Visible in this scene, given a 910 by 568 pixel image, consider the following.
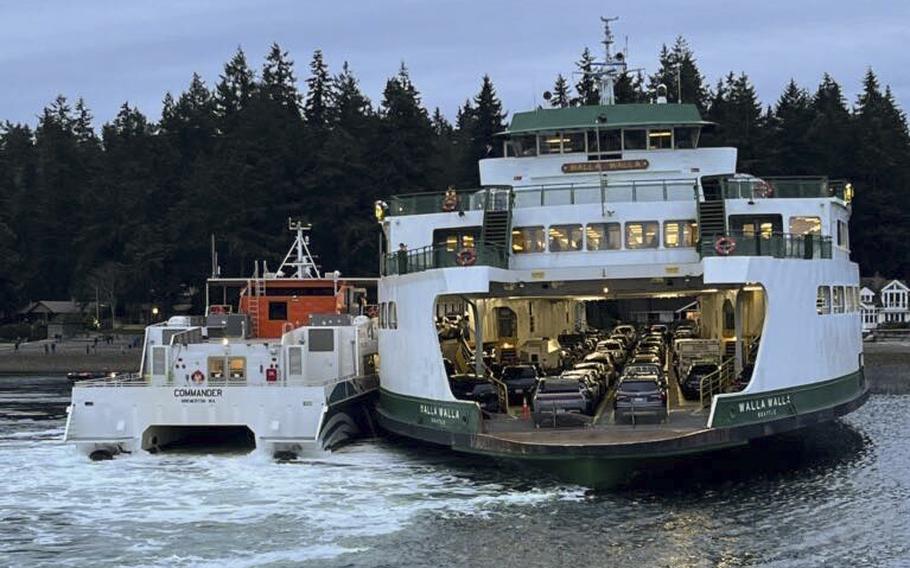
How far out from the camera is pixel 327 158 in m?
89.6

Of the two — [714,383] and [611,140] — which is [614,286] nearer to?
[714,383]

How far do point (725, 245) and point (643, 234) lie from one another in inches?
202

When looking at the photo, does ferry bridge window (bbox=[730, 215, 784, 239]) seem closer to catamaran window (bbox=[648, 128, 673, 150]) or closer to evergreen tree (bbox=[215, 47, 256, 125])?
catamaran window (bbox=[648, 128, 673, 150])

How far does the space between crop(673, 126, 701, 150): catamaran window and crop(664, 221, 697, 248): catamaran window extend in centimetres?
552

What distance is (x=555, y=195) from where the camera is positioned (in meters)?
33.1

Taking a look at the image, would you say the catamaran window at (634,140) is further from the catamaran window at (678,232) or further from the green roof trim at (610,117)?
the catamaran window at (678,232)

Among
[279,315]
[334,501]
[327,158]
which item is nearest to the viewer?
[334,501]

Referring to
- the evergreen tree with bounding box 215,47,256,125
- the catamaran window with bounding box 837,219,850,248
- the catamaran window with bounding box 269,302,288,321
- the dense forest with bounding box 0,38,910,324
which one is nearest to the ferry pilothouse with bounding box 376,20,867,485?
the catamaran window with bounding box 837,219,850,248

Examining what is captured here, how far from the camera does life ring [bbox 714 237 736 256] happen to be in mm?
26359

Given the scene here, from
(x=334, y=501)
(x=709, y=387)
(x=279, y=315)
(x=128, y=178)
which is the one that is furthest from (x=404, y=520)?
(x=128, y=178)

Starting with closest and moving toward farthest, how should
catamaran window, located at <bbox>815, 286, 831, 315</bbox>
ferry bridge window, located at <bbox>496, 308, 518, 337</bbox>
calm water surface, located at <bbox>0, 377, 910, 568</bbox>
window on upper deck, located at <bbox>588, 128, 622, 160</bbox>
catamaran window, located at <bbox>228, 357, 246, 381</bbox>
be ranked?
calm water surface, located at <bbox>0, 377, 910, 568</bbox> < catamaran window, located at <bbox>815, 286, 831, 315</bbox> < catamaran window, located at <bbox>228, 357, 246, 381</bbox> < window on upper deck, located at <bbox>588, 128, 622, 160</bbox> < ferry bridge window, located at <bbox>496, 308, 518, 337</bbox>

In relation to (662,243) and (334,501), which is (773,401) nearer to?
(662,243)

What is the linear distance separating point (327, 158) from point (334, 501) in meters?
67.0

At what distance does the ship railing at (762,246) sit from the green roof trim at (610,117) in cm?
782
